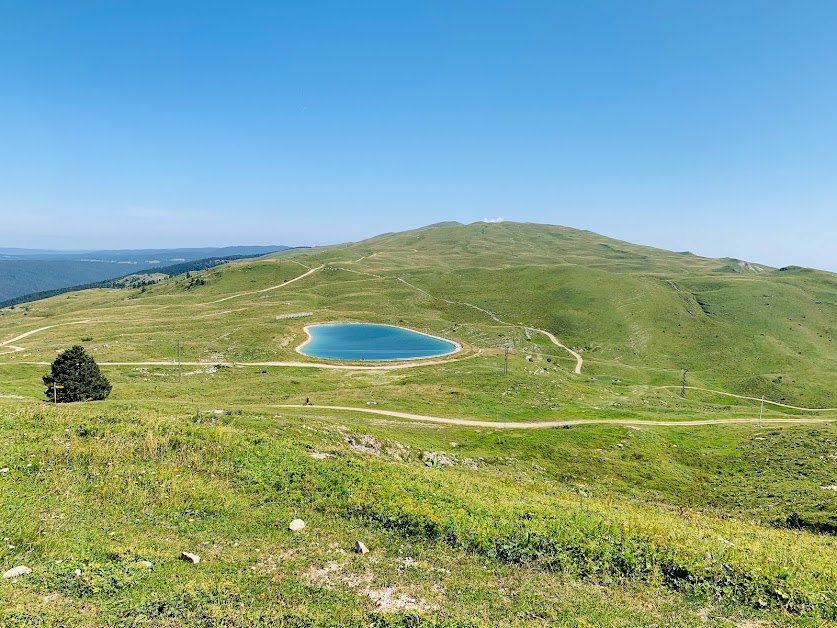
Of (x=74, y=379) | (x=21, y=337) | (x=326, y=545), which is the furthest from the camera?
(x=21, y=337)

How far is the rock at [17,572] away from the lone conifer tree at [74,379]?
51252mm

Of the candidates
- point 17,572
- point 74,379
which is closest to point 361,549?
point 17,572

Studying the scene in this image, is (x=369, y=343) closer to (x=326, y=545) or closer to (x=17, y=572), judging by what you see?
(x=326, y=545)

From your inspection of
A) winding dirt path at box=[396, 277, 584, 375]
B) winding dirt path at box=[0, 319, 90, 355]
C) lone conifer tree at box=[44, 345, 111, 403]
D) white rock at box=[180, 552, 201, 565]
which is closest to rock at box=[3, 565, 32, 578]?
white rock at box=[180, 552, 201, 565]

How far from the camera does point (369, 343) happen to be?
126 meters

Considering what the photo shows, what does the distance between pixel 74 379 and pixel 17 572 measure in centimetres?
5398

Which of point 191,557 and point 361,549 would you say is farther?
point 361,549

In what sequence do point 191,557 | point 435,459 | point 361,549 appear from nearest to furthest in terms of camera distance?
point 191,557 < point 361,549 < point 435,459

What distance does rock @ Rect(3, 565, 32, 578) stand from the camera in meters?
12.5

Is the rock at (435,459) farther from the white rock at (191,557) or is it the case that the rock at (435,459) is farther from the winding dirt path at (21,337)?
the winding dirt path at (21,337)

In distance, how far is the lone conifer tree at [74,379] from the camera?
2147 inches

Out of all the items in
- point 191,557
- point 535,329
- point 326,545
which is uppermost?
point 191,557

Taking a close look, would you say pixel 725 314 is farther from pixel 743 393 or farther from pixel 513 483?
pixel 513 483

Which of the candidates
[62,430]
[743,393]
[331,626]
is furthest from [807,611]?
[743,393]
